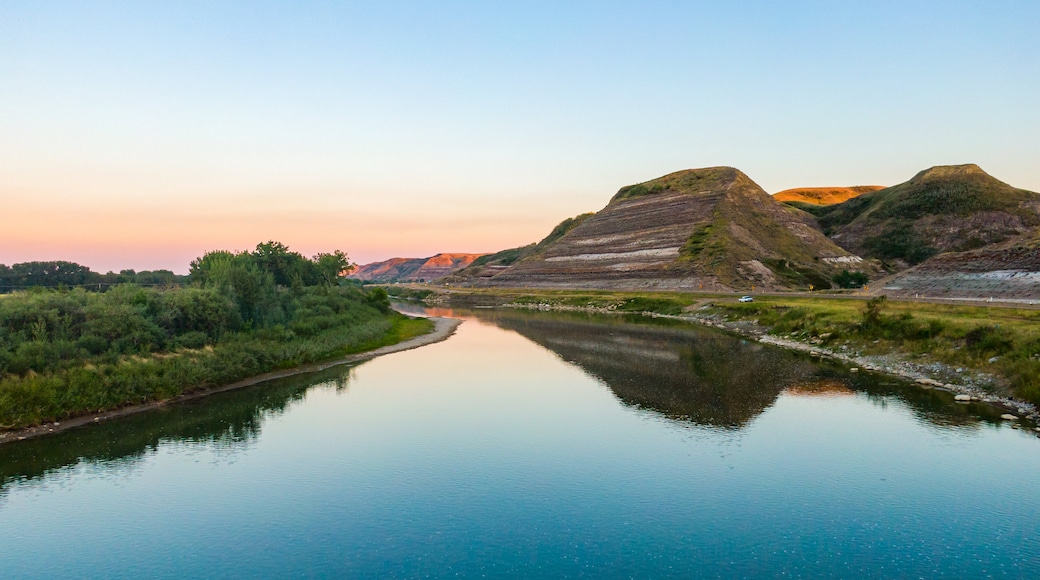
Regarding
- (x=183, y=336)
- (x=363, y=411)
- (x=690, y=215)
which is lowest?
(x=363, y=411)

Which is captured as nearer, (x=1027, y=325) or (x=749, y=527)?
(x=749, y=527)

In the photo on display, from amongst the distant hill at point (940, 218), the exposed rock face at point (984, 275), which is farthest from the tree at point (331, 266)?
the distant hill at point (940, 218)

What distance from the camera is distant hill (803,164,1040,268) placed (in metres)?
136

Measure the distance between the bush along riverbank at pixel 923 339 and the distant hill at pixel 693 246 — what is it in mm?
41568

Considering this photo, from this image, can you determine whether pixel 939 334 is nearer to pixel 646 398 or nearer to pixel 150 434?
pixel 646 398

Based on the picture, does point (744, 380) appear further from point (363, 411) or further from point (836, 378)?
point (363, 411)

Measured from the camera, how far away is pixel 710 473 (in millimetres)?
18234

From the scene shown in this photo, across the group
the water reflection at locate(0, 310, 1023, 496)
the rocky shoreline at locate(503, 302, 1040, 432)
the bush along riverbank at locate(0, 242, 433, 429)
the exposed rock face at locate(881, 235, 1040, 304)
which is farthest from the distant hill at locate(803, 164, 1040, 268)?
the bush along riverbank at locate(0, 242, 433, 429)

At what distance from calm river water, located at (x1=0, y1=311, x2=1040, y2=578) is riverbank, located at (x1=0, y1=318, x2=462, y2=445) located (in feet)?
3.76

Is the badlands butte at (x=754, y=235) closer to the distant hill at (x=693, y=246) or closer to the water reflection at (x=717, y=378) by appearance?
the distant hill at (x=693, y=246)

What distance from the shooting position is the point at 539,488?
678 inches

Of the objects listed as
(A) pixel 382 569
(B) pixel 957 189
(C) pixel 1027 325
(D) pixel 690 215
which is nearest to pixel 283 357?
(A) pixel 382 569

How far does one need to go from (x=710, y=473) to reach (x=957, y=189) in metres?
174

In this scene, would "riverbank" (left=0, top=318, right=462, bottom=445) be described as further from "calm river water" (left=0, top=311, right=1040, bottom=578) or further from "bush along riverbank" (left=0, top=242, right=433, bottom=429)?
"calm river water" (left=0, top=311, right=1040, bottom=578)
